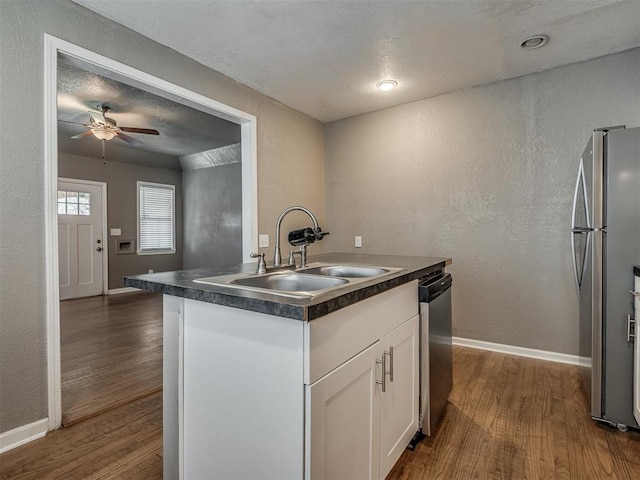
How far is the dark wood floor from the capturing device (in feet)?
5.04

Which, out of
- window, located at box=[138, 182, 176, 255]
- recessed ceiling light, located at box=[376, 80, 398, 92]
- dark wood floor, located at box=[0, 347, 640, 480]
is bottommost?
dark wood floor, located at box=[0, 347, 640, 480]

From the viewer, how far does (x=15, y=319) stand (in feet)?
5.65

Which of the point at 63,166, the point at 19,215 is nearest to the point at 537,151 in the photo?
the point at 19,215

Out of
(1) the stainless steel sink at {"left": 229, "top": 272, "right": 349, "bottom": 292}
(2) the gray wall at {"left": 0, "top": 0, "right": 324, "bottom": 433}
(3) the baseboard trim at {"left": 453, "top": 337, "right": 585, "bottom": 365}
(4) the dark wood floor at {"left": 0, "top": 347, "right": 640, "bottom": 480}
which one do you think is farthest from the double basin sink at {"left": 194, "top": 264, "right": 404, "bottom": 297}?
(3) the baseboard trim at {"left": 453, "top": 337, "right": 585, "bottom": 365}

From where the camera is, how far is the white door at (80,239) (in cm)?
544

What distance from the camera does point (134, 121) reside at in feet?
→ 14.7

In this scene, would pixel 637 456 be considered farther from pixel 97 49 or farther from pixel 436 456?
pixel 97 49

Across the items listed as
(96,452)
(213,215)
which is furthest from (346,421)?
(213,215)

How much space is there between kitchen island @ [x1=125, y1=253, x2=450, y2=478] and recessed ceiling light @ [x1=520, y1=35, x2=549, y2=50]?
82.6 inches

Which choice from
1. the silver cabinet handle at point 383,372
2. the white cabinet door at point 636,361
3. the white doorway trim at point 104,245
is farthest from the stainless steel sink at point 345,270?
the white doorway trim at point 104,245

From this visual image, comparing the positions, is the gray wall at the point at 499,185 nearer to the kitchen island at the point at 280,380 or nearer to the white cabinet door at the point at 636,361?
the white cabinet door at the point at 636,361

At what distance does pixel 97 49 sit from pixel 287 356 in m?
2.22

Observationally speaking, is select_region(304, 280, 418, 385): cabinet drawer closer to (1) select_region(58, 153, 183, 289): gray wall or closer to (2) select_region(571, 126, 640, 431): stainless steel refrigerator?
(2) select_region(571, 126, 640, 431): stainless steel refrigerator

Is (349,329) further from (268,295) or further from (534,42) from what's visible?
(534,42)
